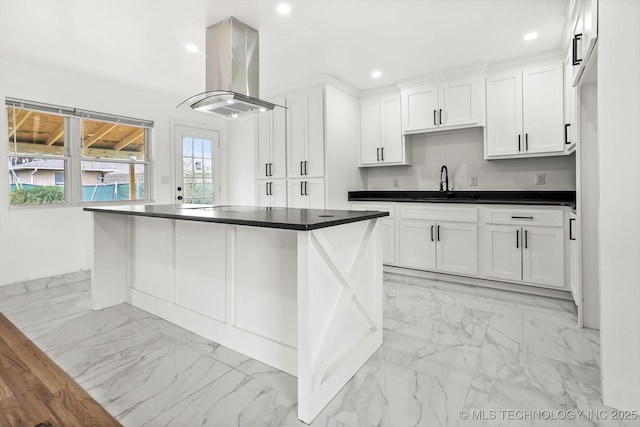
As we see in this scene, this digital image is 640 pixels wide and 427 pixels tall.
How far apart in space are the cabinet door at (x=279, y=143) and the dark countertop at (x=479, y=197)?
3.36 feet

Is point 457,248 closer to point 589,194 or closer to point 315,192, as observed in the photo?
point 589,194

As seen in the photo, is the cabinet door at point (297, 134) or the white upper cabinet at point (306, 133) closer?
the white upper cabinet at point (306, 133)

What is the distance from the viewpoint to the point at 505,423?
1517 millimetres

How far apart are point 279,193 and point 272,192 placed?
123 millimetres

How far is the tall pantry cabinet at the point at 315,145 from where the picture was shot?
423 centimetres

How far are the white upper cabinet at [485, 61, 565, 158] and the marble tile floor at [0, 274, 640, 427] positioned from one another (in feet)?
5.45

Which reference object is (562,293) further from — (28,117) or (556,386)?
(28,117)

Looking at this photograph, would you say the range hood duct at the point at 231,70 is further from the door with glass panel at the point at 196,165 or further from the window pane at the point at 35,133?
the door with glass panel at the point at 196,165

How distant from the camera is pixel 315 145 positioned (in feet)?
14.1

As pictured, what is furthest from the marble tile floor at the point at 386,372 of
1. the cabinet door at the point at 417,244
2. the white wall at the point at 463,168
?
the white wall at the point at 463,168

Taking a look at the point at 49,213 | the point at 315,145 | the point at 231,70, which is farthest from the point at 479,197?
the point at 49,213

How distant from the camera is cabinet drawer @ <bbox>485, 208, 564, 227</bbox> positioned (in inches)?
126

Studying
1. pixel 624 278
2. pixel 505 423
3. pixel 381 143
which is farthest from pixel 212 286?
pixel 381 143

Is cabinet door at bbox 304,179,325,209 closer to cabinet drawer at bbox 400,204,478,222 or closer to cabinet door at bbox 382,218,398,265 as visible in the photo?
cabinet door at bbox 382,218,398,265
